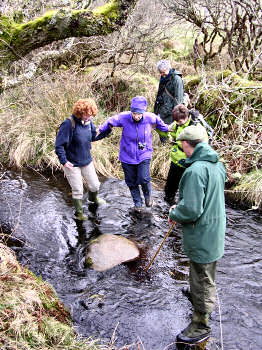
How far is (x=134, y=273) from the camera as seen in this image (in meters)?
4.40

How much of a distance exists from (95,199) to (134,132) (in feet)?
5.48

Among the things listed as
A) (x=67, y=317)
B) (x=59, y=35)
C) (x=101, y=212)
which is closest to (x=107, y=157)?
(x=101, y=212)

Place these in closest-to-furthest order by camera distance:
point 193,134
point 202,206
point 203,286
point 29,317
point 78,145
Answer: point 29,317, point 202,206, point 193,134, point 203,286, point 78,145

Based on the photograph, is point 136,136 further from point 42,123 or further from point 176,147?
point 42,123

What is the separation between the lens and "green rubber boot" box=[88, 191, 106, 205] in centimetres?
609

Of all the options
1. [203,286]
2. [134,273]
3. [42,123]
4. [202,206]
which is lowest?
[134,273]

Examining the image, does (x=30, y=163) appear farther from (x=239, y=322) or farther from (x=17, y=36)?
(x=239, y=322)

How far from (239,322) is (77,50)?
8594mm

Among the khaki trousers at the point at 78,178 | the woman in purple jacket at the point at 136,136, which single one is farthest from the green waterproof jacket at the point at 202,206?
the khaki trousers at the point at 78,178

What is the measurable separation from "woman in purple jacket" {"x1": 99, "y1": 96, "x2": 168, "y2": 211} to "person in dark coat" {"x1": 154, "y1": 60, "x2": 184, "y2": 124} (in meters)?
1.39

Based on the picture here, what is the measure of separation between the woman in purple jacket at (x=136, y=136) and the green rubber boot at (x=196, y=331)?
2711 mm

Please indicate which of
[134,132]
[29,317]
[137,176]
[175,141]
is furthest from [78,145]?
[29,317]

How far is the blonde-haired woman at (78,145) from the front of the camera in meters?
4.85

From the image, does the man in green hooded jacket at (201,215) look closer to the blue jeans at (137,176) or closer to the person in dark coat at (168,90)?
the blue jeans at (137,176)
